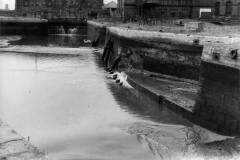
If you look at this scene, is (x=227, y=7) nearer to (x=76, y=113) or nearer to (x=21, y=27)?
(x=76, y=113)

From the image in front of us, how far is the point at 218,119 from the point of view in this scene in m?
12.8

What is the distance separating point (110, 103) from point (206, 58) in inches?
237

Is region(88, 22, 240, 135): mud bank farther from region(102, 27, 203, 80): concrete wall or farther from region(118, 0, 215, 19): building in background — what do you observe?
region(118, 0, 215, 19): building in background

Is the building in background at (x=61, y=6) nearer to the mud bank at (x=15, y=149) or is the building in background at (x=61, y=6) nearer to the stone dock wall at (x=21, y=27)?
the stone dock wall at (x=21, y=27)

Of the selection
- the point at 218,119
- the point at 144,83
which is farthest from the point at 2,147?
the point at 144,83

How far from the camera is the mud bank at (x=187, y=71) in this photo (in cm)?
1256

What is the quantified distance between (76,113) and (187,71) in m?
7.61

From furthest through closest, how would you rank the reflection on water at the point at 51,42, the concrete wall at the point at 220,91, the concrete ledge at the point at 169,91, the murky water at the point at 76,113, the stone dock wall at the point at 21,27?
the stone dock wall at the point at 21,27 → the reflection on water at the point at 51,42 → the concrete ledge at the point at 169,91 → the concrete wall at the point at 220,91 → the murky water at the point at 76,113

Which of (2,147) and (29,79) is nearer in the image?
(2,147)

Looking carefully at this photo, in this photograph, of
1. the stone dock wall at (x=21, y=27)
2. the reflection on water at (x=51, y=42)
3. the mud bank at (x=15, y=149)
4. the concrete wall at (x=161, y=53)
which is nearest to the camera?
the mud bank at (x=15, y=149)

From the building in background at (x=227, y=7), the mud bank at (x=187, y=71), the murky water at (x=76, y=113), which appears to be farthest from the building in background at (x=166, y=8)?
the murky water at (x=76, y=113)

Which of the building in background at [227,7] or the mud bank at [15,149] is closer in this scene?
the mud bank at [15,149]

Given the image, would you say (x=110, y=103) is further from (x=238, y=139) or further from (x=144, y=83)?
(x=238, y=139)

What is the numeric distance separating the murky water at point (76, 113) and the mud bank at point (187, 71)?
0.86m
